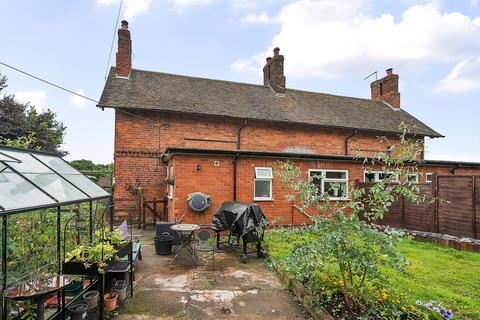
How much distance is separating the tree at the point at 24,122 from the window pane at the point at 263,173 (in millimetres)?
11524

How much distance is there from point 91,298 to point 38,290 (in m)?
1.01

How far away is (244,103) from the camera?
13.6 metres

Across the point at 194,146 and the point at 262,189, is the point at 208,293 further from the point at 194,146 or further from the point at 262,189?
the point at 194,146

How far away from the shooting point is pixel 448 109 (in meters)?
11.0

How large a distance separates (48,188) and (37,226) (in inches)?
78.5

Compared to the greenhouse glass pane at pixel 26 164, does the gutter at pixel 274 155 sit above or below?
above

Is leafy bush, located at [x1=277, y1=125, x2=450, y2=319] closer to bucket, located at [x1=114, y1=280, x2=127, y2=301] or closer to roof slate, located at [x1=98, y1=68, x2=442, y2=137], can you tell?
bucket, located at [x1=114, y1=280, x2=127, y2=301]

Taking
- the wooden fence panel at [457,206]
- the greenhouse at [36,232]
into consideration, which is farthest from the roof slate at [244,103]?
the greenhouse at [36,232]

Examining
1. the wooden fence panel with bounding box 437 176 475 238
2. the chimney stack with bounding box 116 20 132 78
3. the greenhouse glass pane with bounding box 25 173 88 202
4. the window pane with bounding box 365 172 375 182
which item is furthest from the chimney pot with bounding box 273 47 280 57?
the greenhouse glass pane with bounding box 25 173 88 202

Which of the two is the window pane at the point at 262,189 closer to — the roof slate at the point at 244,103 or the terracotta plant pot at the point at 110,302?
the roof slate at the point at 244,103

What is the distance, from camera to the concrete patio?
373 cm

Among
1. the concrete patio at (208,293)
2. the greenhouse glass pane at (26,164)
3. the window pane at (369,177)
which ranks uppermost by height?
the greenhouse glass pane at (26,164)

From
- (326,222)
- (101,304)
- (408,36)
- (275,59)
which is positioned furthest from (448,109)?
(101,304)

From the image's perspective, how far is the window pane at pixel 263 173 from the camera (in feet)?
29.9
